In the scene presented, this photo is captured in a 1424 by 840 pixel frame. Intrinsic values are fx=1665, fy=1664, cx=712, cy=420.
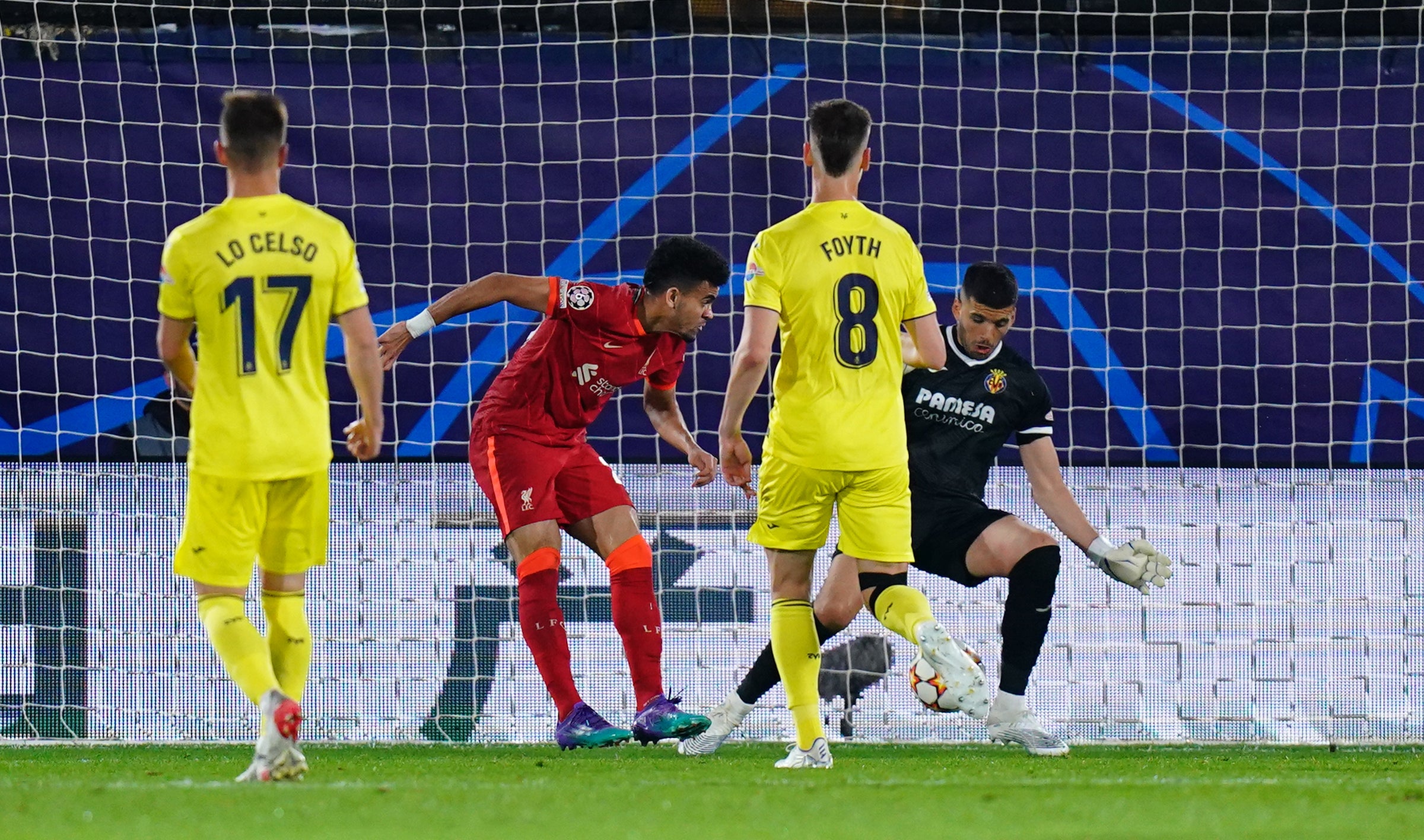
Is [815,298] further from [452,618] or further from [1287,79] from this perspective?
[1287,79]

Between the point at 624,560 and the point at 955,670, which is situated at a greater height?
the point at 624,560

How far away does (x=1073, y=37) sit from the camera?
7.06m

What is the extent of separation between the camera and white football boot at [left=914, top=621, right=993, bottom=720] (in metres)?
4.00

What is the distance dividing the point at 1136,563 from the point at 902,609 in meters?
1.22

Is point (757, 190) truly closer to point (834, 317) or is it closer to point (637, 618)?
point (637, 618)

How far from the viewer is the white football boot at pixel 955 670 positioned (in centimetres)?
400

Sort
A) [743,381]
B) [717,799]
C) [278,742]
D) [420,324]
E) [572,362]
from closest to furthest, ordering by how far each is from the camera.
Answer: [717,799] → [278,742] → [743,381] → [420,324] → [572,362]

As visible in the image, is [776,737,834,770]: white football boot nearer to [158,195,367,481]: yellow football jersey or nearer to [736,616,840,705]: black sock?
[736,616,840,705]: black sock

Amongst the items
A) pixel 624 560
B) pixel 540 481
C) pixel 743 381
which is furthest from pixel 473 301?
pixel 743 381

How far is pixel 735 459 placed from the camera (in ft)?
13.8

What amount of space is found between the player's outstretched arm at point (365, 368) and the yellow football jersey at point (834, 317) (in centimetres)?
96

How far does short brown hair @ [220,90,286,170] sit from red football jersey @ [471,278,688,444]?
1.35m

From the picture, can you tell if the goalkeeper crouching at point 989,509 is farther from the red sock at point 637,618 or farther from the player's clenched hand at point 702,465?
the player's clenched hand at point 702,465

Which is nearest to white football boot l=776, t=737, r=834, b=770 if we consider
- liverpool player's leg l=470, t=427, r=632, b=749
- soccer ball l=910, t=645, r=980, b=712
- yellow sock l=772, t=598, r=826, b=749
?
yellow sock l=772, t=598, r=826, b=749
